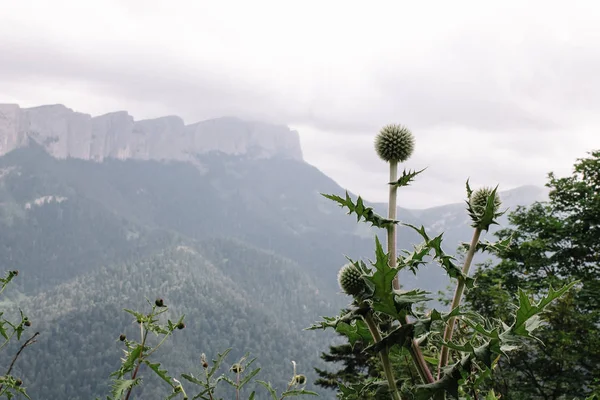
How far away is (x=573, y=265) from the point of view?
1781cm

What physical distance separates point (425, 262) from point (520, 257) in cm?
1853

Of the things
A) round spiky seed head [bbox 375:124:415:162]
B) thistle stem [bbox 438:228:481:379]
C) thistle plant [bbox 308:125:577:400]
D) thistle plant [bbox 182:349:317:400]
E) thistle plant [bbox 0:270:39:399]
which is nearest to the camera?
thistle plant [bbox 308:125:577:400]

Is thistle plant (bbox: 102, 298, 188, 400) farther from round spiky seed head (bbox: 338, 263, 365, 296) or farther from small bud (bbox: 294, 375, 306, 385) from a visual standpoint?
round spiky seed head (bbox: 338, 263, 365, 296)

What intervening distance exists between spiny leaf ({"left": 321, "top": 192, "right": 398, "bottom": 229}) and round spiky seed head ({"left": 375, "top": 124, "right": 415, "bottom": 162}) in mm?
790

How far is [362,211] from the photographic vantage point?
209 cm

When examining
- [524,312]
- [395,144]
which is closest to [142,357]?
[524,312]

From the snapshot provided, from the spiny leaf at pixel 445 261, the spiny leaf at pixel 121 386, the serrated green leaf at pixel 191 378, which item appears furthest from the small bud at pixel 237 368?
the spiny leaf at pixel 445 261

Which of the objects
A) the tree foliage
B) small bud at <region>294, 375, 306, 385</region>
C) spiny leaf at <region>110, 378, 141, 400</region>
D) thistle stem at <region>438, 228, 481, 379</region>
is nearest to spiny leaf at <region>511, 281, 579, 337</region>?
thistle stem at <region>438, 228, 481, 379</region>

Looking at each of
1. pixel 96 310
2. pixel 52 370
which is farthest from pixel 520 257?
pixel 96 310

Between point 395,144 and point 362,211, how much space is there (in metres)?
0.94

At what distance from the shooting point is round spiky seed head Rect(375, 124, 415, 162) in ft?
9.55

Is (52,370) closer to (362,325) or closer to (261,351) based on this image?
(261,351)

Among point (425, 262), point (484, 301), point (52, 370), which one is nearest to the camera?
point (425, 262)

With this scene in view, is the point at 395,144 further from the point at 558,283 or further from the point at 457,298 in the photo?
the point at 558,283
